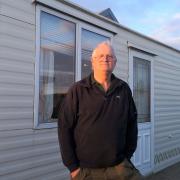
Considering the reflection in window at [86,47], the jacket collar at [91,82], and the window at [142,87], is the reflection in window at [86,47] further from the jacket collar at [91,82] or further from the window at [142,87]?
the jacket collar at [91,82]

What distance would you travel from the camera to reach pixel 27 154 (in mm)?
4543

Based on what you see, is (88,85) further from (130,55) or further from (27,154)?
(130,55)

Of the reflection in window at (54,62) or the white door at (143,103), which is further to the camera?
the white door at (143,103)

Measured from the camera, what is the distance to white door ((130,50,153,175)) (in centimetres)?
744

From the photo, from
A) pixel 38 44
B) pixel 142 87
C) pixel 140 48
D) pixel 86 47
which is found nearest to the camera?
pixel 38 44

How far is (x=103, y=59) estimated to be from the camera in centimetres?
300

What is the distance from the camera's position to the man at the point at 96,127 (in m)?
2.94

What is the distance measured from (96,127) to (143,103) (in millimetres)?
5084

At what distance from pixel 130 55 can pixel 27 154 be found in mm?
3330

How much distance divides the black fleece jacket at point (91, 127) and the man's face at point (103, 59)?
145 mm

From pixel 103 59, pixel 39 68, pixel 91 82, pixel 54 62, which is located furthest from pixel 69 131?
pixel 54 62

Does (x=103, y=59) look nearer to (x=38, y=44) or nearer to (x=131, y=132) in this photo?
(x=131, y=132)

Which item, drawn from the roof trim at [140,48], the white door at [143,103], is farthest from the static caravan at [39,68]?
the white door at [143,103]

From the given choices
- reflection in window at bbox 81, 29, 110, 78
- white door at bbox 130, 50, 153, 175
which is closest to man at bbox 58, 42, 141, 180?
reflection in window at bbox 81, 29, 110, 78
